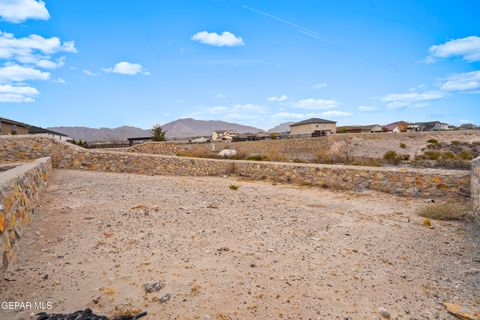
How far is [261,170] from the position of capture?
11.9 m

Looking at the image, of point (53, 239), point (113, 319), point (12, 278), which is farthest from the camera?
point (53, 239)

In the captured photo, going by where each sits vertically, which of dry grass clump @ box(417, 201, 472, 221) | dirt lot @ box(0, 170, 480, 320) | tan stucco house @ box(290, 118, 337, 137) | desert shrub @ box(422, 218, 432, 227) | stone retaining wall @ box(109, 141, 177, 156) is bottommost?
dirt lot @ box(0, 170, 480, 320)

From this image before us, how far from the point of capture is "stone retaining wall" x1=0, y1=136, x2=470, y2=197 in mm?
8109

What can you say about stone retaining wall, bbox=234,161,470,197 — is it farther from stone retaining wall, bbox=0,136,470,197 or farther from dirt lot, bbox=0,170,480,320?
dirt lot, bbox=0,170,480,320

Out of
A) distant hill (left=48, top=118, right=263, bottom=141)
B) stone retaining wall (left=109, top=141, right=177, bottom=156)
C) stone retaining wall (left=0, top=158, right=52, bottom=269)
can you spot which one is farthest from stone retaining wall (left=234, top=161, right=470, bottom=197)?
distant hill (left=48, top=118, right=263, bottom=141)

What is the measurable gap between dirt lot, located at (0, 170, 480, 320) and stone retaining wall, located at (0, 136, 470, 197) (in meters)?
1.75

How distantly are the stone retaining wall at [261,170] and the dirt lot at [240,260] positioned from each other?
5.73 feet

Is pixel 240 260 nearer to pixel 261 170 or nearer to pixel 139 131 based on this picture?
pixel 261 170

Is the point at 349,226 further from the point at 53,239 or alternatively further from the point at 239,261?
the point at 53,239

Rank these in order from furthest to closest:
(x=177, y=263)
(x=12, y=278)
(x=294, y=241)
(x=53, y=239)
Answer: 1. (x=294, y=241)
2. (x=53, y=239)
3. (x=177, y=263)
4. (x=12, y=278)

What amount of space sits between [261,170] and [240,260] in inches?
312

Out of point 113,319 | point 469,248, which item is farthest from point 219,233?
point 469,248

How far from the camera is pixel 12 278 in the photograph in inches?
129

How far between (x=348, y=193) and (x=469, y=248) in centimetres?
442
